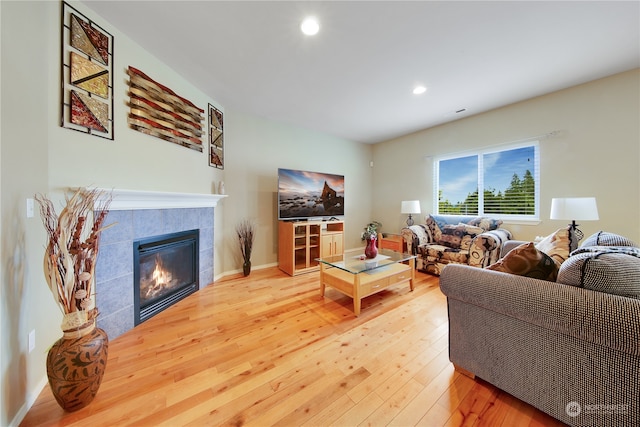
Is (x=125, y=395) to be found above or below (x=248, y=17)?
below

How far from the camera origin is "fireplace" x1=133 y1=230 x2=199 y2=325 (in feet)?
6.68

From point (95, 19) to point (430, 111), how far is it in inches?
153

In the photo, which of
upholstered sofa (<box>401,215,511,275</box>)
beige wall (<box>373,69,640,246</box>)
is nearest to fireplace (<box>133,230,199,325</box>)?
upholstered sofa (<box>401,215,511,275</box>)

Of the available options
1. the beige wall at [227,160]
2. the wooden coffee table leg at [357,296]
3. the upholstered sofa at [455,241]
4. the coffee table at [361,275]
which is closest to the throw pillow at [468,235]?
the upholstered sofa at [455,241]

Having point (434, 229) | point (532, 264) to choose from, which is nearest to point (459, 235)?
point (434, 229)

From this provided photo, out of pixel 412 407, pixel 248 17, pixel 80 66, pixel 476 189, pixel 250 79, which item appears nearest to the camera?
pixel 412 407

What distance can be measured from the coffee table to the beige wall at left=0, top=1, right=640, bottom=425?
1600 mm

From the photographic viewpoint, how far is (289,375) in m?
1.43

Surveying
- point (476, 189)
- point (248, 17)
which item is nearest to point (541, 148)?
point (476, 189)

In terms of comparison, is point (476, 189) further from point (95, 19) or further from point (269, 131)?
point (95, 19)

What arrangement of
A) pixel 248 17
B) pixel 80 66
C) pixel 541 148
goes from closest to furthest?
pixel 80 66, pixel 248 17, pixel 541 148

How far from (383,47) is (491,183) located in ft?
9.51

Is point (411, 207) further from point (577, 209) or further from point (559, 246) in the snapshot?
point (559, 246)

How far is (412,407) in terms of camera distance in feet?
3.95
